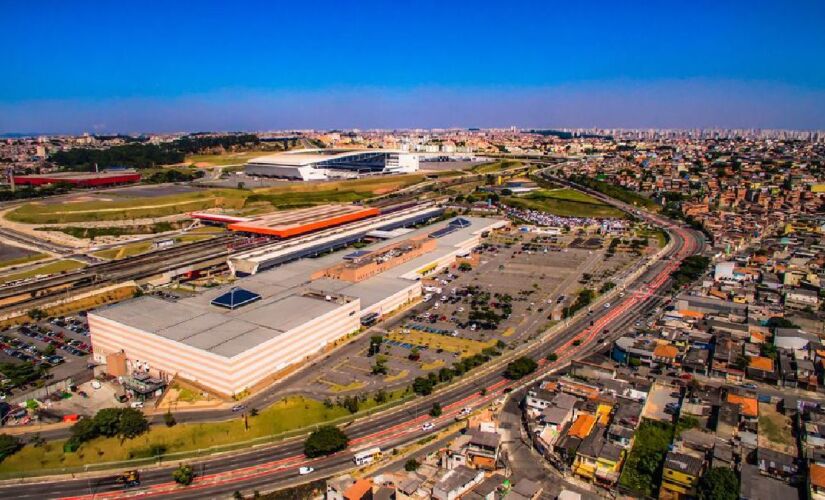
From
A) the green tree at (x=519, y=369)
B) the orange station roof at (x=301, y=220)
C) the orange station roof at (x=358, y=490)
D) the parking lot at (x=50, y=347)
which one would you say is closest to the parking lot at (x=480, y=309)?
the green tree at (x=519, y=369)

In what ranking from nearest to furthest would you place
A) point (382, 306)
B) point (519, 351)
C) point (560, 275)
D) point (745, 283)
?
point (519, 351)
point (382, 306)
point (745, 283)
point (560, 275)

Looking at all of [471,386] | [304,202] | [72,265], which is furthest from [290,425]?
[304,202]

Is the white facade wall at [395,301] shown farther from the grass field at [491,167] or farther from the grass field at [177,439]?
the grass field at [491,167]

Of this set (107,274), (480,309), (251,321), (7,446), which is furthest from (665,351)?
(107,274)

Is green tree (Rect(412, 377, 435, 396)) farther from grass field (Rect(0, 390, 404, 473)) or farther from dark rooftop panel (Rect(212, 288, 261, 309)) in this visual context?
dark rooftop panel (Rect(212, 288, 261, 309))

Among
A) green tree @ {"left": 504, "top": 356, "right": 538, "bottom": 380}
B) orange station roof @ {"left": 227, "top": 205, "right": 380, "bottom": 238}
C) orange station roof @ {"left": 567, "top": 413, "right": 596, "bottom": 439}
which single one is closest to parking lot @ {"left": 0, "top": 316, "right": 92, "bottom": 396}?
orange station roof @ {"left": 227, "top": 205, "right": 380, "bottom": 238}

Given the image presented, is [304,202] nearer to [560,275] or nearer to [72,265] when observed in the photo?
[72,265]
